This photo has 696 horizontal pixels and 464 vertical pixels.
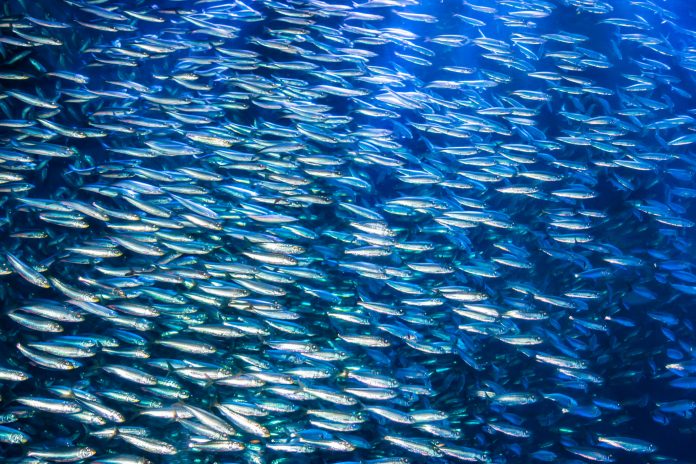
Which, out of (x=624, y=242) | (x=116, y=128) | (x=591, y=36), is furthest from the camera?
(x=591, y=36)

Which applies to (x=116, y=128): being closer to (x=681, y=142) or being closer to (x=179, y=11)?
(x=179, y=11)

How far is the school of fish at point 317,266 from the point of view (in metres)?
5.36

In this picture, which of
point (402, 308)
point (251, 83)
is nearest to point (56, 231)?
point (251, 83)

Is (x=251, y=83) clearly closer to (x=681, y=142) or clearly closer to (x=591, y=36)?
(x=681, y=142)

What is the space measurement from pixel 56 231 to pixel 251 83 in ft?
11.1

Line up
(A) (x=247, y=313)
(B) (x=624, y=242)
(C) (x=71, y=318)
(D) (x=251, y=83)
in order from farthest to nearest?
1. (B) (x=624, y=242)
2. (D) (x=251, y=83)
3. (A) (x=247, y=313)
4. (C) (x=71, y=318)

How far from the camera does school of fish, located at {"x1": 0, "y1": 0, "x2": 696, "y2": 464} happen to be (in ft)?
17.6

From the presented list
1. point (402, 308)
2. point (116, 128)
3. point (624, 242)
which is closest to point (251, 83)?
point (116, 128)

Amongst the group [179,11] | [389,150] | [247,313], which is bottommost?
[247,313]

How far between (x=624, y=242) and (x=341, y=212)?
5.05m

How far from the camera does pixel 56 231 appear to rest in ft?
21.7

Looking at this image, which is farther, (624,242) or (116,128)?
(624,242)

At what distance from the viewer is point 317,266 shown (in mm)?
6590

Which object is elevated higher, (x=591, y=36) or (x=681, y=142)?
(x=591, y=36)
